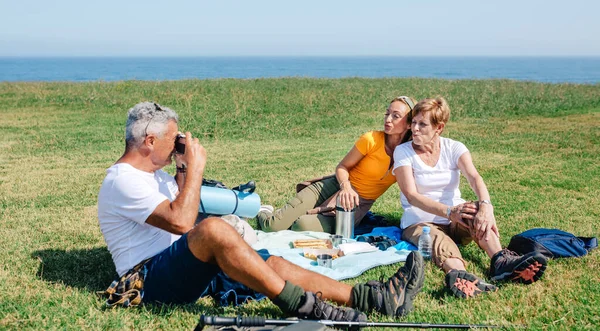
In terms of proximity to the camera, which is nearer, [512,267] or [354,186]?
[512,267]

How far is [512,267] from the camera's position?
4863 millimetres

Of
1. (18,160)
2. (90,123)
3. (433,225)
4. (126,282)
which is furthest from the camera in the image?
(90,123)

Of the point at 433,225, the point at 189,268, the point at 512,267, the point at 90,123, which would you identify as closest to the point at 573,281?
the point at 512,267

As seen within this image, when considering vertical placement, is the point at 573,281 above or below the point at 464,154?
below

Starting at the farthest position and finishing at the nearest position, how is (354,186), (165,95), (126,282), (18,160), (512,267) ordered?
(165,95) < (18,160) < (354,186) < (512,267) < (126,282)

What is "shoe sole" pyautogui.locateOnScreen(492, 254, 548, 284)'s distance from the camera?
4730mm

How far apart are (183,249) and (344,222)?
278cm

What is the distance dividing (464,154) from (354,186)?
1315mm

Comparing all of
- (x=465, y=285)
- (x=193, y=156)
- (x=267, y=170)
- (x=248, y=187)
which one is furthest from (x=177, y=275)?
(x=267, y=170)

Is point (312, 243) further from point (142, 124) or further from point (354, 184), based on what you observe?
point (142, 124)

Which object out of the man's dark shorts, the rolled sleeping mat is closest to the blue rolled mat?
the rolled sleeping mat

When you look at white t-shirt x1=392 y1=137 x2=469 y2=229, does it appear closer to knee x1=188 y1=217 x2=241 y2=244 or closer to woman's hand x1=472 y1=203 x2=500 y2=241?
woman's hand x1=472 y1=203 x2=500 y2=241

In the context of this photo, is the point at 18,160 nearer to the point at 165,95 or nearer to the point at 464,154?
the point at 464,154

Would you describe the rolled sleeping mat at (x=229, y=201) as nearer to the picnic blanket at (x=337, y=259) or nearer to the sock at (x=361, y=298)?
the picnic blanket at (x=337, y=259)
